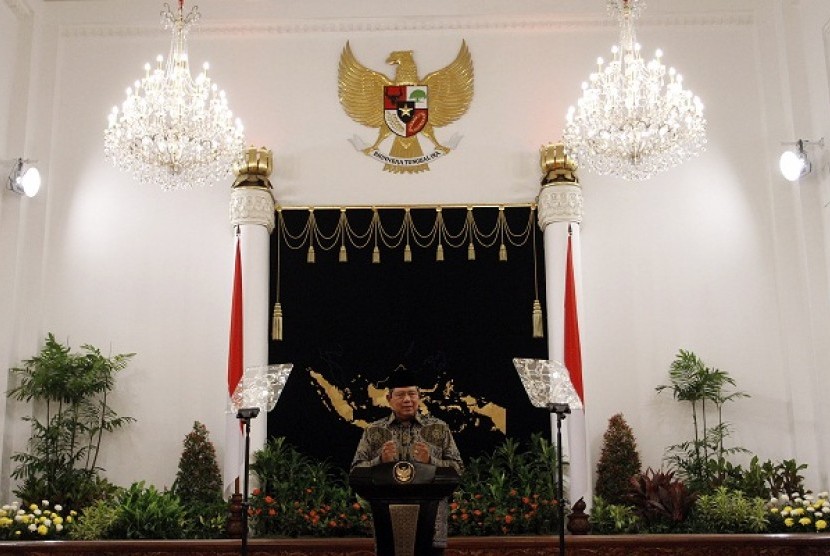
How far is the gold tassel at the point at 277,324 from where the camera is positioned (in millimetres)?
10609

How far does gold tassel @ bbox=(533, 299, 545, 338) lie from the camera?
Answer: 10578 millimetres

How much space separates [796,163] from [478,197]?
331cm

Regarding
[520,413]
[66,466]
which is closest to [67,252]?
[66,466]

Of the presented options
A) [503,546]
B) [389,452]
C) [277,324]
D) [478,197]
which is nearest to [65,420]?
[277,324]

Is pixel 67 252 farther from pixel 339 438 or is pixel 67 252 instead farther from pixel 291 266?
pixel 339 438

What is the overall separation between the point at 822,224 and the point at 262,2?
263 inches

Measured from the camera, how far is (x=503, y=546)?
8.48 meters

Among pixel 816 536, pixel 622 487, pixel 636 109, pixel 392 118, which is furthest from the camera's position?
pixel 392 118

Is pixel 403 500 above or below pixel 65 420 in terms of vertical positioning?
below

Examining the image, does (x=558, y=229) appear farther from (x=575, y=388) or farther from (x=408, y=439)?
(x=408, y=439)

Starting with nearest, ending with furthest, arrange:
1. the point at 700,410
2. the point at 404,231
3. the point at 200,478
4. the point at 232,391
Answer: the point at 232,391
the point at 200,478
the point at 700,410
the point at 404,231

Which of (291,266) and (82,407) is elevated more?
(291,266)

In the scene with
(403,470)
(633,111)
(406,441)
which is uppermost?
(633,111)

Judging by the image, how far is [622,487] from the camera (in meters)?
9.91
